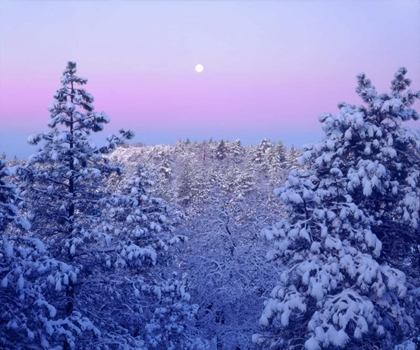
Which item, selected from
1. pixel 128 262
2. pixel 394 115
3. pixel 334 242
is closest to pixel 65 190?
pixel 128 262

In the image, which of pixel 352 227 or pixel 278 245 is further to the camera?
pixel 278 245

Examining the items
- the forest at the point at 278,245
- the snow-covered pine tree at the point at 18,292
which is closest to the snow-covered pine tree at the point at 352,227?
the forest at the point at 278,245

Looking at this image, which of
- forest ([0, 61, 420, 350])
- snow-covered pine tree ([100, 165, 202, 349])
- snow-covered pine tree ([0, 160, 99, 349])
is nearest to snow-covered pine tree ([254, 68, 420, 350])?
forest ([0, 61, 420, 350])

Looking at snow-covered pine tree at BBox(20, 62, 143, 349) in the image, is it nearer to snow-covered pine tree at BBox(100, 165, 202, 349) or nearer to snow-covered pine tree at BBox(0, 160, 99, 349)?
snow-covered pine tree at BBox(100, 165, 202, 349)

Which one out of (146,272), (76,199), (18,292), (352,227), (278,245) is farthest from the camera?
(146,272)

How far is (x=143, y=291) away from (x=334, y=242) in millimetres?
6807

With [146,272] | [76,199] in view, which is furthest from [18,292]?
[146,272]

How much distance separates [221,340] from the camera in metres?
17.3

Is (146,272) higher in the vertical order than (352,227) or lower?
lower

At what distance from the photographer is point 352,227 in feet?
27.9

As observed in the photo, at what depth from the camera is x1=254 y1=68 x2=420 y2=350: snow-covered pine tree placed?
7.88 meters

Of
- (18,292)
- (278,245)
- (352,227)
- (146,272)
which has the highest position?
(352,227)

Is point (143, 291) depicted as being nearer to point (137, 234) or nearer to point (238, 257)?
point (137, 234)

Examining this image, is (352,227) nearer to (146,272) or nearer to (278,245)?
(278,245)
